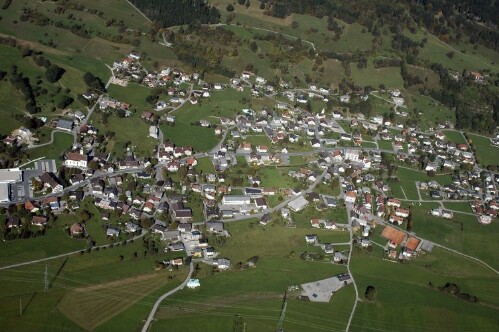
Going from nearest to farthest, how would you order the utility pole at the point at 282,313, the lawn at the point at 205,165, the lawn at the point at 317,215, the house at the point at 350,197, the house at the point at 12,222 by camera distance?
the utility pole at the point at 282,313
the house at the point at 12,222
the lawn at the point at 317,215
the house at the point at 350,197
the lawn at the point at 205,165

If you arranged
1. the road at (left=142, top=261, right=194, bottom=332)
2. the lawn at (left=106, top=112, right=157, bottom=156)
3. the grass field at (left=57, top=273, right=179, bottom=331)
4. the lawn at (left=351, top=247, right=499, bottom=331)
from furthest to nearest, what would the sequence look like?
1. the lawn at (left=106, top=112, right=157, bottom=156)
2. the lawn at (left=351, top=247, right=499, bottom=331)
3. the road at (left=142, top=261, right=194, bottom=332)
4. the grass field at (left=57, top=273, right=179, bottom=331)

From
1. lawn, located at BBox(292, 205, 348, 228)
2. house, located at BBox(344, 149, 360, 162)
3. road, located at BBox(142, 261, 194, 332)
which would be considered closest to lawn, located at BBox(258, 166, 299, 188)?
lawn, located at BBox(292, 205, 348, 228)

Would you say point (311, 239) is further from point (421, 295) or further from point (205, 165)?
point (205, 165)

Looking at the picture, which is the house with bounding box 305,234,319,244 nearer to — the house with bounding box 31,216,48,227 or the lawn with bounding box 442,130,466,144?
the house with bounding box 31,216,48,227

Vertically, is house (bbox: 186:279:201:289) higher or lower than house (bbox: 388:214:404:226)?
lower

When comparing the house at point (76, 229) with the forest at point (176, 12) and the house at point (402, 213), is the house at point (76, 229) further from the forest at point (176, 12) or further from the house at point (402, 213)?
the forest at point (176, 12)

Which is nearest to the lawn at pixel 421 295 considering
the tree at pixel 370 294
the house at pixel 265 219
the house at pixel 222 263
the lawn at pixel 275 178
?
the tree at pixel 370 294

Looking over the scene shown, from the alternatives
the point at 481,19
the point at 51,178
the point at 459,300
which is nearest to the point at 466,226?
the point at 459,300
